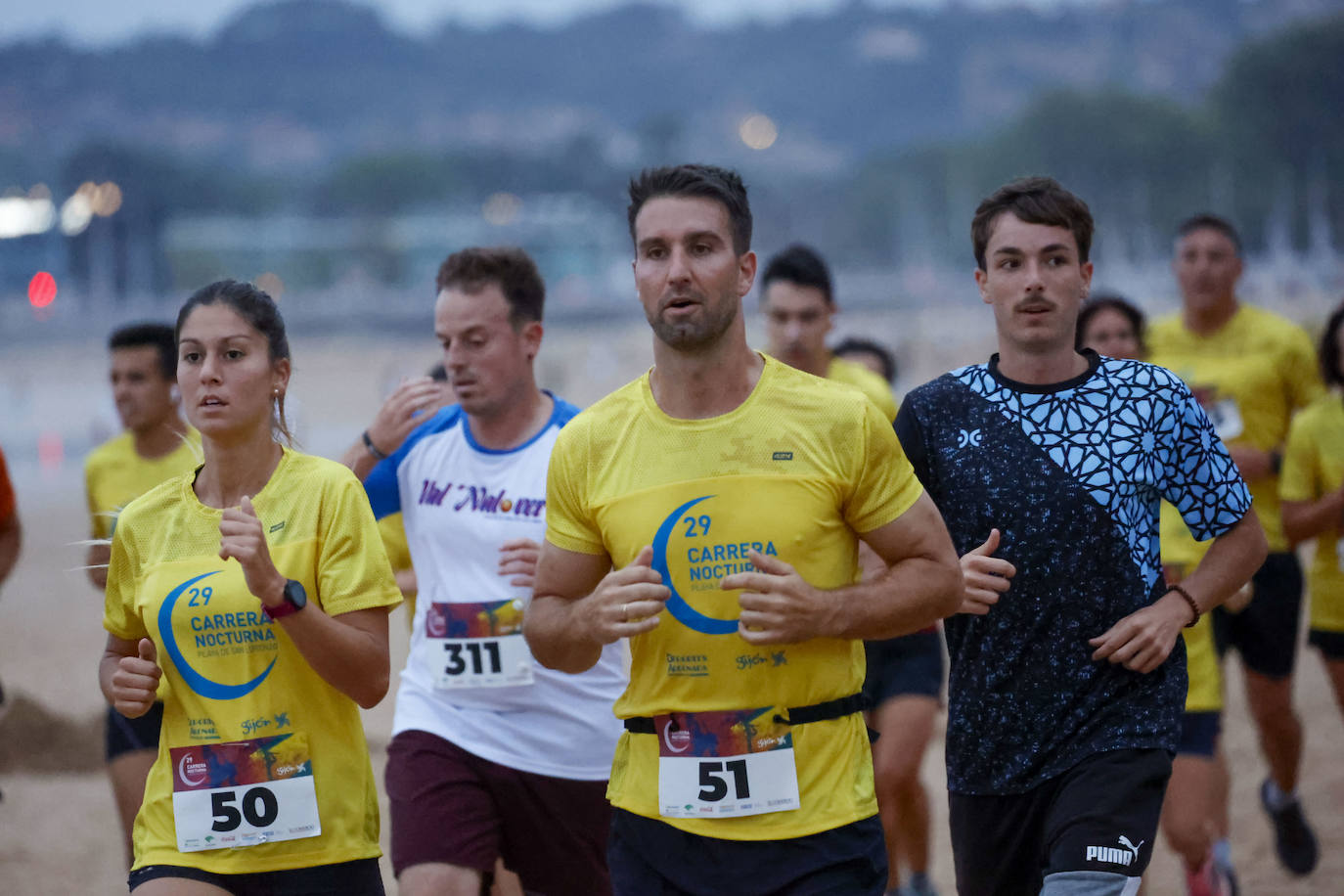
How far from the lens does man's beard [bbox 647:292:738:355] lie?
3119 mm

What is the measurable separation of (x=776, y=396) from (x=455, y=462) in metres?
1.65

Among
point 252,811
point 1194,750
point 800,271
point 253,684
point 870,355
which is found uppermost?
point 800,271

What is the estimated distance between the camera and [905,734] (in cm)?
575

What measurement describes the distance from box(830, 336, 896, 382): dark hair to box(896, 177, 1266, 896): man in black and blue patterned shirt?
3.77 m

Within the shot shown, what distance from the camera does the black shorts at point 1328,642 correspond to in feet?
20.8

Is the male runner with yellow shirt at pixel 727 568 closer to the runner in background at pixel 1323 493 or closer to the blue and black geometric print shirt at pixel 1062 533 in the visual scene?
the blue and black geometric print shirt at pixel 1062 533

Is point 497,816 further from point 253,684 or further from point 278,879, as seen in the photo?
point 253,684

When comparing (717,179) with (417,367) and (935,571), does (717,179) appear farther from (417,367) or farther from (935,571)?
(417,367)

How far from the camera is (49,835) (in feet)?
26.1

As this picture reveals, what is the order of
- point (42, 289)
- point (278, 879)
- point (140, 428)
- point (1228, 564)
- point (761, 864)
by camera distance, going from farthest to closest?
point (42, 289), point (140, 428), point (1228, 564), point (278, 879), point (761, 864)

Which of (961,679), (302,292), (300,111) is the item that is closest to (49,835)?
(961,679)

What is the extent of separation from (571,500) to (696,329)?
18.0 inches

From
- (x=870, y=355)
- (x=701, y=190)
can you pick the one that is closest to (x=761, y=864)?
(x=701, y=190)

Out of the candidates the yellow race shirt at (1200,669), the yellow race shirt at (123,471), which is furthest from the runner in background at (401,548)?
the yellow race shirt at (1200,669)
